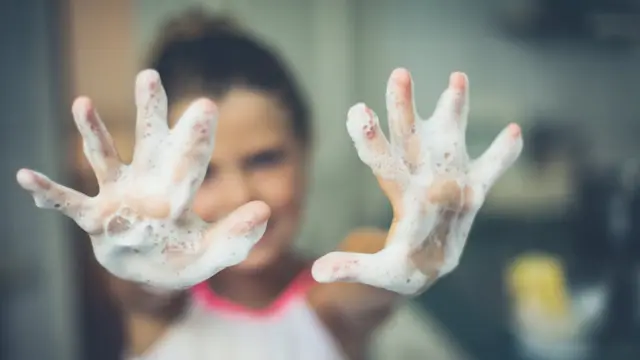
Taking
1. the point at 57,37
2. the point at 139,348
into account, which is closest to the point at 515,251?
the point at 139,348

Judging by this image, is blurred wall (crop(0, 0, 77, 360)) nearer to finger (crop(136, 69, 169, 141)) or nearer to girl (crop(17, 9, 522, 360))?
girl (crop(17, 9, 522, 360))

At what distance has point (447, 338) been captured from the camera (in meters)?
0.65

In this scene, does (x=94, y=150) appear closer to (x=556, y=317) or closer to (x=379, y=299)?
(x=379, y=299)

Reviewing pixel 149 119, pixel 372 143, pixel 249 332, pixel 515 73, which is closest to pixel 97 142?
pixel 149 119

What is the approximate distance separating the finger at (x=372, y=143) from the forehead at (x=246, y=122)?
0.59ft

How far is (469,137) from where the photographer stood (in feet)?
1.72

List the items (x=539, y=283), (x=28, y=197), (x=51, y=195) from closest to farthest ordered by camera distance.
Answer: (x=51, y=195) → (x=28, y=197) → (x=539, y=283)

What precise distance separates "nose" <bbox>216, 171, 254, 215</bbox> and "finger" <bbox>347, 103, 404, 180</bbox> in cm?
14

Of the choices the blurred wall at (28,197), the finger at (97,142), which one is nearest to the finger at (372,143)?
the finger at (97,142)

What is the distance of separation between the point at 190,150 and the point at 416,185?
0.37 ft

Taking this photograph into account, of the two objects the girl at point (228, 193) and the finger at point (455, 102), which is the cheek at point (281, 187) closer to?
the girl at point (228, 193)

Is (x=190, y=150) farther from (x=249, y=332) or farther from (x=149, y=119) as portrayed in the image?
(x=249, y=332)

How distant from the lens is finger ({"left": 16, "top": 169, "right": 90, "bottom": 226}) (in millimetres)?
291

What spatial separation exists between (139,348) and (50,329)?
0.13 metres
